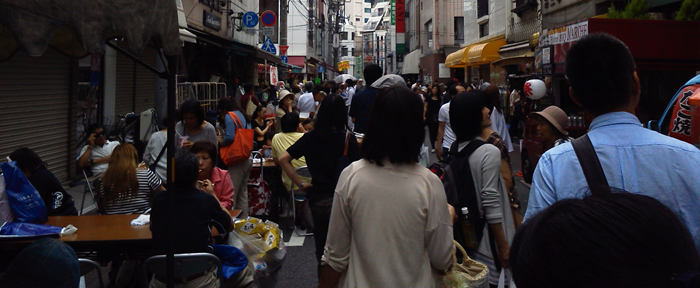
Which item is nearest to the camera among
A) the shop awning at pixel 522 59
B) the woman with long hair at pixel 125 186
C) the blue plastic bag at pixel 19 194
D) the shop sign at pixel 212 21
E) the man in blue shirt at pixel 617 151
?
the man in blue shirt at pixel 617 151

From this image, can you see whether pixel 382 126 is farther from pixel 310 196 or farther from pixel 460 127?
pixel 310 196

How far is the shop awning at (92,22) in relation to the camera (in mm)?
2668

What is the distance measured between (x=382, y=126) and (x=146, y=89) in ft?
43.7

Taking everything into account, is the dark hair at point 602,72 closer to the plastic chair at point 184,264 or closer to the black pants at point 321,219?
the black pants at point 321,219

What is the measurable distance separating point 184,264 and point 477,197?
195 centimetres

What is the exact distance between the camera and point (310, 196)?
166 inches

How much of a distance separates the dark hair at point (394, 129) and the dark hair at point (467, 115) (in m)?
0.98

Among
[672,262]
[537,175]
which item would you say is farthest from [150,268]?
[672,262]

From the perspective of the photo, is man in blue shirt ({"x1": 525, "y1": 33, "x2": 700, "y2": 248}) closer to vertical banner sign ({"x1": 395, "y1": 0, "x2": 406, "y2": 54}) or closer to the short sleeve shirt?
the short sleeve shirt

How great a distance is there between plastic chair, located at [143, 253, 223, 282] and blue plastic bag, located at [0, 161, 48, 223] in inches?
58.5

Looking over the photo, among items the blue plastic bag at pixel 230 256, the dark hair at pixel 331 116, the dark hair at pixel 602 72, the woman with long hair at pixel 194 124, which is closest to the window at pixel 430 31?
the woman with long hair at pixel 194 124

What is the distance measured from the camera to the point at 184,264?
12.7 feet

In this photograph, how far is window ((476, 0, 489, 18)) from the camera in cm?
3072

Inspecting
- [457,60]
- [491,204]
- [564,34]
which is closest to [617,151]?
[491,204]
